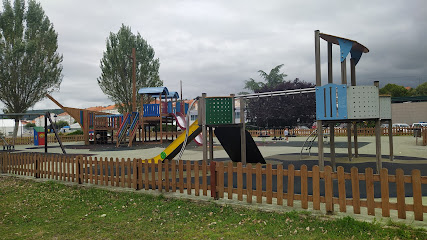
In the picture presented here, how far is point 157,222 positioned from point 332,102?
6083mm

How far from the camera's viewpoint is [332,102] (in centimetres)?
873

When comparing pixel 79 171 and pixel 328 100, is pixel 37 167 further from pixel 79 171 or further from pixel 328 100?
pixel 328 100

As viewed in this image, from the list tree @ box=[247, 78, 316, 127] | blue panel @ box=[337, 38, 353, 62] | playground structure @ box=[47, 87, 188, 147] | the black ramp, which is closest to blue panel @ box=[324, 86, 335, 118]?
blue panel @ box=[337, 38, 353, 62]

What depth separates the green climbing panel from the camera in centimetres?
1031

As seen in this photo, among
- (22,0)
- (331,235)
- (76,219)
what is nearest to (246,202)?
(331,235)

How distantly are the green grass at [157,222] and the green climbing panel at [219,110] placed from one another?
402 cm

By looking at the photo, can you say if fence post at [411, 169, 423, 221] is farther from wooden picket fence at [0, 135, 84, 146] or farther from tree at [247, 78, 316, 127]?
tree at [247, 78, 316, 127]

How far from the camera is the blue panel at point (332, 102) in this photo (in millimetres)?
8609

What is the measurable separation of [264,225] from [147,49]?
46959 mm

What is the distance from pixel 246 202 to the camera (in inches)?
240

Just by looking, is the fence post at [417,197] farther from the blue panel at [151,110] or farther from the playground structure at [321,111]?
the blue panel at [151,110]

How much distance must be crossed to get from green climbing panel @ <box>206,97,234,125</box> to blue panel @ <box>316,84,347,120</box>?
9.96 ft

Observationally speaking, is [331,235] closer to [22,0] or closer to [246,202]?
[246,202]

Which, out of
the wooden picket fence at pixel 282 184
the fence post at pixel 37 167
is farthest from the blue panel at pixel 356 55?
the fence post at pixel 37 167
